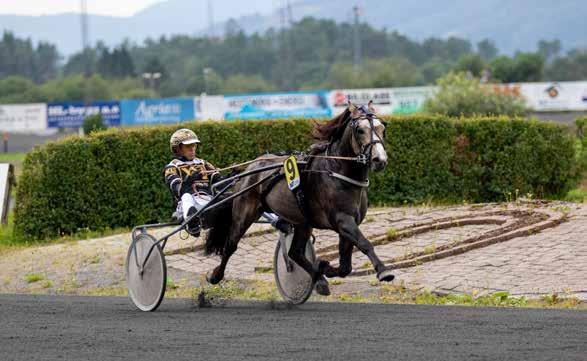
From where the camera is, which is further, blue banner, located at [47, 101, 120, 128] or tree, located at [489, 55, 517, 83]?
tree, located at [489, 55, 517, 83]

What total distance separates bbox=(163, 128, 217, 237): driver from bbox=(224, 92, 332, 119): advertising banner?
35102mm

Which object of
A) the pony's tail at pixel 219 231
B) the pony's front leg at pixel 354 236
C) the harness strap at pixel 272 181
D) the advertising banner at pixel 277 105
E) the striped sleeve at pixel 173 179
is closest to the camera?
the pony's front leg at pixel 354 236

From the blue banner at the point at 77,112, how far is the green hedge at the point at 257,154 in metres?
30.3

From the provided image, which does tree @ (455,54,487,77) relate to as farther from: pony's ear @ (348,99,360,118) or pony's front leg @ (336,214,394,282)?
pony's front leg @ (336,214,394,282)

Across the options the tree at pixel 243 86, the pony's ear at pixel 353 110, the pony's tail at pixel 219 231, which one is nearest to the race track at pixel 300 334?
the pony's tail at pixel 219 231

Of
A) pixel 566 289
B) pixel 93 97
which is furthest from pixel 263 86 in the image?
pixel 566 289

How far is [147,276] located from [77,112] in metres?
38.2

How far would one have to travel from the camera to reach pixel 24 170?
1555 centimetres

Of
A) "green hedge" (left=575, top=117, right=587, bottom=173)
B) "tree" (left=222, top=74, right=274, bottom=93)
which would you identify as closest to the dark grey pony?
"green hedge" (left=575, top=117, right=587, bottom=173)

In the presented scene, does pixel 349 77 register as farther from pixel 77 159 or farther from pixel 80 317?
pixel 80 317

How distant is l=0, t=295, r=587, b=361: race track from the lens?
637 cm

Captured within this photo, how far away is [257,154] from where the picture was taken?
15.9 metres

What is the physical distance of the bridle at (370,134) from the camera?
8.35m

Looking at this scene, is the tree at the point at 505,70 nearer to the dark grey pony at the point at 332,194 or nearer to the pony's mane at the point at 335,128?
the dark grey pony at the point at 332,194
